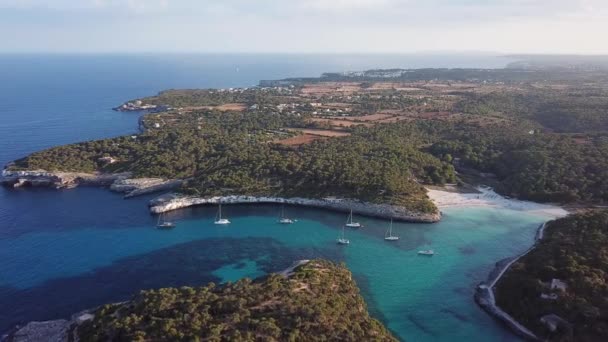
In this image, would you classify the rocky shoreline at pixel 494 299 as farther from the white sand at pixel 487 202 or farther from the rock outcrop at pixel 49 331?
the rock outcrop at pixel 49 331

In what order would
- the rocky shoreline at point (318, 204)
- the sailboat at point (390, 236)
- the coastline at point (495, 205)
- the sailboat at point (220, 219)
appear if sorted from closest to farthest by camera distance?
the coastline at point (495, 205)
the sailboat at point (390, 236)
the sailboat at point (220, 219)
the rocky shoreline at point (318, 204)

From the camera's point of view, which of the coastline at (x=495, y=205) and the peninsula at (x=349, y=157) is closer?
the coastline at (x=495, y=205)

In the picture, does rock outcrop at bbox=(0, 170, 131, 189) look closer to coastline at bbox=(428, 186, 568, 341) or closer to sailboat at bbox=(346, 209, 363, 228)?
sailboat at bbox=(346, 209, 363, 228)

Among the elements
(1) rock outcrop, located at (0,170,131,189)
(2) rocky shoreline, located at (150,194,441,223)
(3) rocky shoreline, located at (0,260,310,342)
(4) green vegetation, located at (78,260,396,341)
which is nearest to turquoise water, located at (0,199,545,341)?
(2) rocky shoreline, located at (150,194,441,223)

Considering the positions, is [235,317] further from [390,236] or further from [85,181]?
[85,181]

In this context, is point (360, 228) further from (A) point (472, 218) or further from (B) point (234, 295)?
(B) point (234, 295)

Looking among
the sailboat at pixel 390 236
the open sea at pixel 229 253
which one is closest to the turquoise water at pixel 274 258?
the open sea at pixel 229 253
